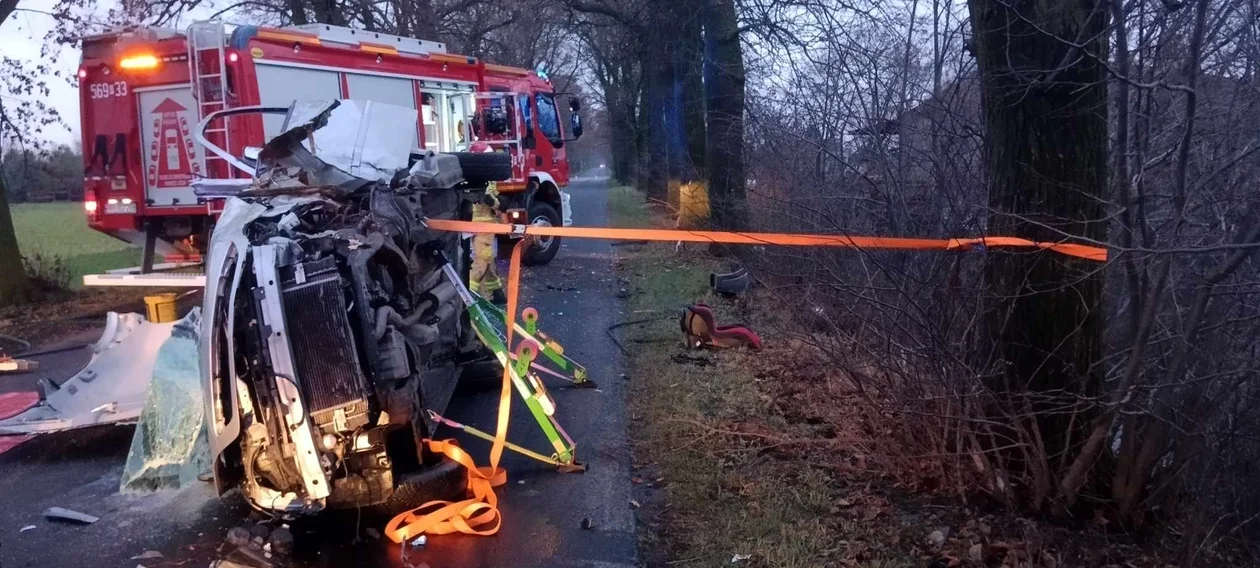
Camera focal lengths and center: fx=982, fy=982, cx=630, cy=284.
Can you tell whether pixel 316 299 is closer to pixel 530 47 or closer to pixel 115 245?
pixel 115 245

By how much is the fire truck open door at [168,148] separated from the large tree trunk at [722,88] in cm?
634

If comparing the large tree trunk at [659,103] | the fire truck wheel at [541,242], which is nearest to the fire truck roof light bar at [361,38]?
the fire truck wheel at [541,242]

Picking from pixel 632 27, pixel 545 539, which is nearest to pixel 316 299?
pixel 545 539

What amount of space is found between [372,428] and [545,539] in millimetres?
993

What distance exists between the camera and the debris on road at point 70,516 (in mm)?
5023

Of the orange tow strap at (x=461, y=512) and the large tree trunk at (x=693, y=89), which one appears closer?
Result: the orange tow strap at (x=461, y=512)

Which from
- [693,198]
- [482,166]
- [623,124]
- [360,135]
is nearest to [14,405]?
[360,135]

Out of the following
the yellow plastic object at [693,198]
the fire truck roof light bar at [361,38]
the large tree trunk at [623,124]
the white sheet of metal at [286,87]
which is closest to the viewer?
the white sheet of metal at [286,87]

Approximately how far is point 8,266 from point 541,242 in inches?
286

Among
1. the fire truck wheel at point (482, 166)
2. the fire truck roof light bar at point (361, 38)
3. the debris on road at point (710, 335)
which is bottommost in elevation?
the debris on road at point (710, 335)

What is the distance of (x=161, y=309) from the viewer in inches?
263

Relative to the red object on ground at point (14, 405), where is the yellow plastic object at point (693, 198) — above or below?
above

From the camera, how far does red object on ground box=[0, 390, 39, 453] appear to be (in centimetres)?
632

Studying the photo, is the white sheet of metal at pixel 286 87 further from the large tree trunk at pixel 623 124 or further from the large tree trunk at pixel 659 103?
the large tree trunk at pixel 623 124
